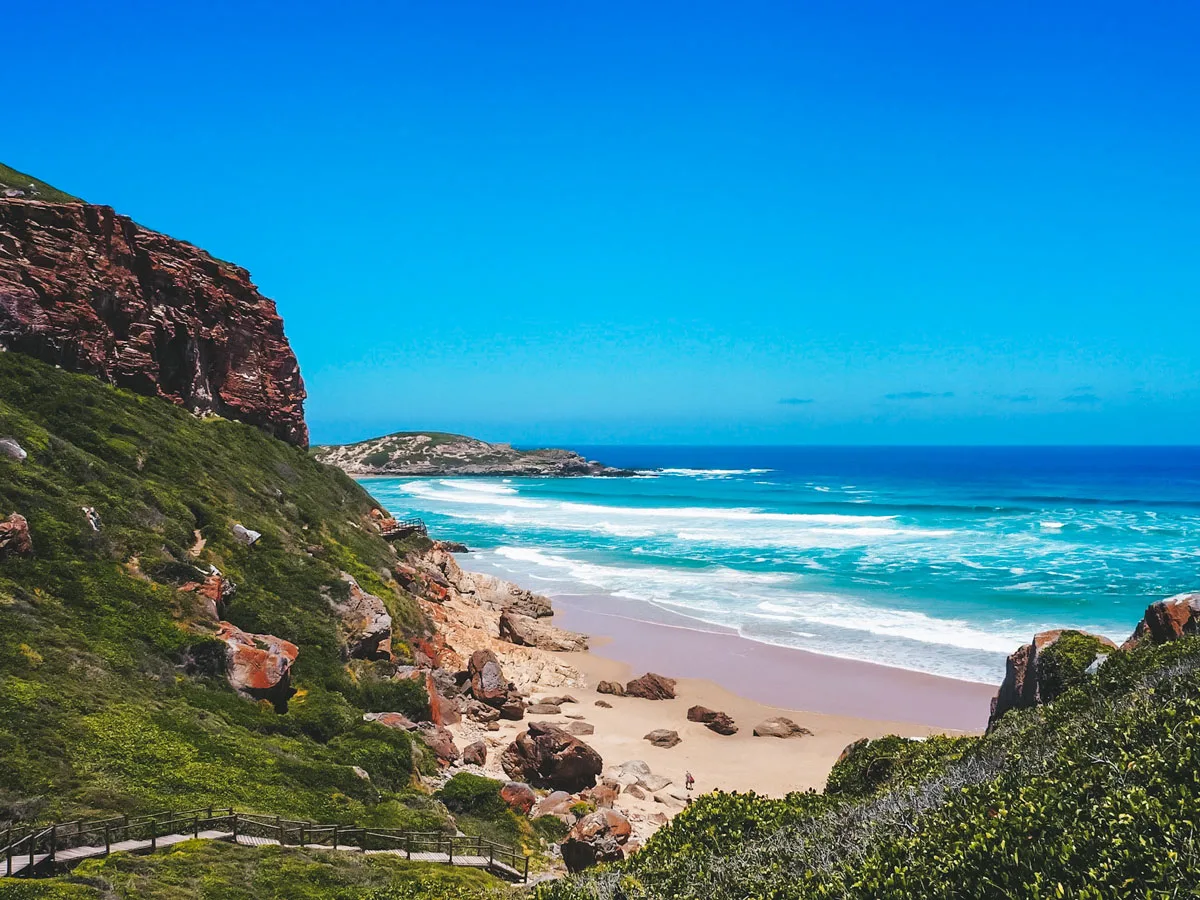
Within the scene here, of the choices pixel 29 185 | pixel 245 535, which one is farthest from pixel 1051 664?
pixel 29 185

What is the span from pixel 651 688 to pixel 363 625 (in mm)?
9465

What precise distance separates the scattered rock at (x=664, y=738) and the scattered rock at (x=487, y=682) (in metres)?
4.47

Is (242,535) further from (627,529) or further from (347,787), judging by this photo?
(627,529)

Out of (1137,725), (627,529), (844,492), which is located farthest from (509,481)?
(1137,725)

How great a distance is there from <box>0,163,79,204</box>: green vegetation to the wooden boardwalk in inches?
1288

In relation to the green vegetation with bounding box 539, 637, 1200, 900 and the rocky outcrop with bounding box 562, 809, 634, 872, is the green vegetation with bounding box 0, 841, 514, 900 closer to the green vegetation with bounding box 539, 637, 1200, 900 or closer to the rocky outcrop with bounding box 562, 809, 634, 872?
the rocky outcrop with bounding box 562, 809, 634, 872

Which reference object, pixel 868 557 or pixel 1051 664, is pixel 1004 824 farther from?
pixel 868 557

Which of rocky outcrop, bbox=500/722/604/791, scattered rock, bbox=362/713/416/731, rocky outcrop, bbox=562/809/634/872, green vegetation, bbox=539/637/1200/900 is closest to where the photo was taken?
green vegetation, bbox=539/637/1200/900

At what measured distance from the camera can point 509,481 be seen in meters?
122

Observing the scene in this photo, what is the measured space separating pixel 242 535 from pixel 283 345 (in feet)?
58.8

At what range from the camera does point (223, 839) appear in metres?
9.92

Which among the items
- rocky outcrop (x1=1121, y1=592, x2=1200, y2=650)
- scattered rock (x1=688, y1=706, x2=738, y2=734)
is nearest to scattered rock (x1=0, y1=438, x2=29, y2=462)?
scattered rock (x1=688, y1=706, x2=738, y2=734)

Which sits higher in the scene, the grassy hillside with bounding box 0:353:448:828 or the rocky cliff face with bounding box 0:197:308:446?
the rocky cliff face with bounding box 0:197:308:446

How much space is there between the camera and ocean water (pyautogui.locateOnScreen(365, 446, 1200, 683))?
29.4 metres
